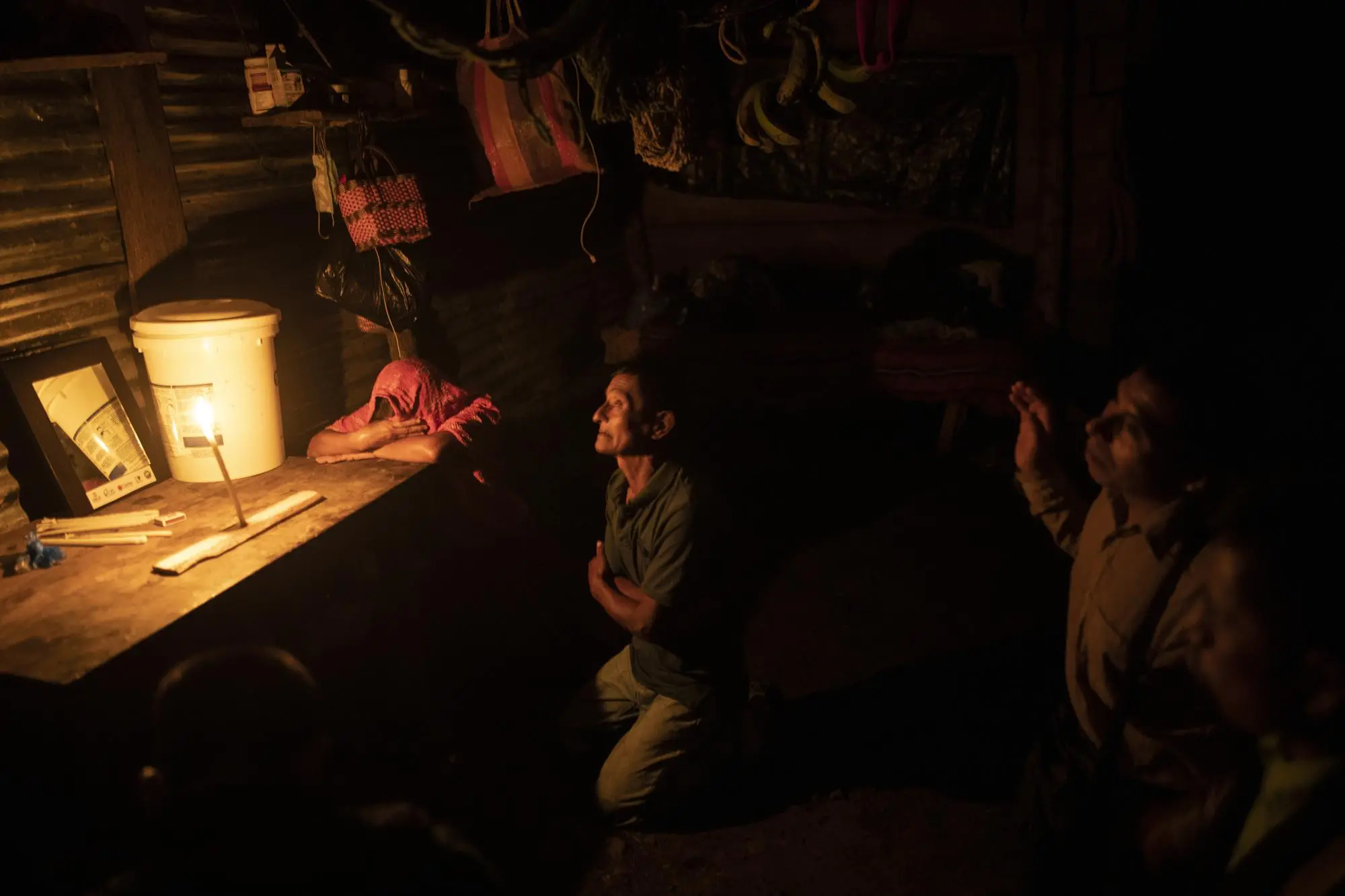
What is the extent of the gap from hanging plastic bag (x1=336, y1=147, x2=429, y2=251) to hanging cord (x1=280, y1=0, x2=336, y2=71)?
50cm

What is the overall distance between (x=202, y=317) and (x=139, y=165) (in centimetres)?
91

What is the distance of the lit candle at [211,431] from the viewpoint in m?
3.78

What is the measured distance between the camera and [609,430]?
4.02 meters

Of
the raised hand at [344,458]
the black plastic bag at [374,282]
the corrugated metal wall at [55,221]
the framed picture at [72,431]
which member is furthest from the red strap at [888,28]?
the framed picture at [72,431]

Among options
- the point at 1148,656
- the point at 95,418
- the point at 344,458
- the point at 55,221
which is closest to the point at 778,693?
the point at 1148,656

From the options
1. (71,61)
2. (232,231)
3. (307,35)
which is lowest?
(232,231)

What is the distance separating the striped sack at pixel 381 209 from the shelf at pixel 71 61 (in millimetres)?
1381

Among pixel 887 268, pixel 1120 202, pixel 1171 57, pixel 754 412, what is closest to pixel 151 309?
pixel 754 412

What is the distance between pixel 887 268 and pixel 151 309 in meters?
7.07

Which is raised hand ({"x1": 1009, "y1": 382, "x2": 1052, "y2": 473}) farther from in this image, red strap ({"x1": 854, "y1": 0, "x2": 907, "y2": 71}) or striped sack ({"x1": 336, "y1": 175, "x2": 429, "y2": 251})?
striped sack ({"x1": 336, "y1": 175, "x2": 429, "y2": 251})

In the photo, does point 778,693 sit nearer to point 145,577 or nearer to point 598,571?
point 598,571

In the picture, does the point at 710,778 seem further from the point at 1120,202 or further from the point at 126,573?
the point at 1120,202

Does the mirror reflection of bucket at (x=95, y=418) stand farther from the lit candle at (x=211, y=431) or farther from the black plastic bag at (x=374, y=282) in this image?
the black plastic bag at (x=374, y=282)

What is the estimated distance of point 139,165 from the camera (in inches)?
167
